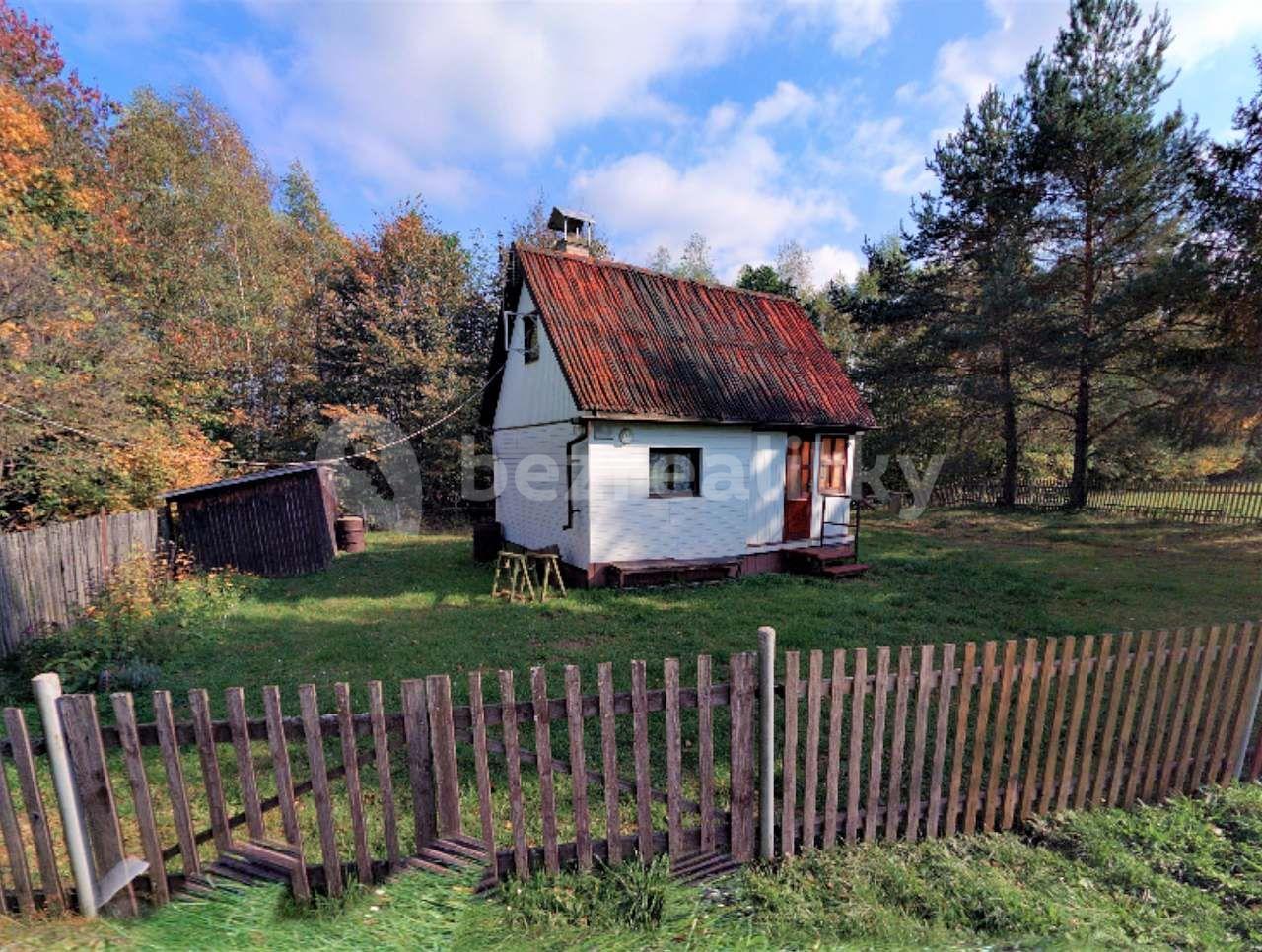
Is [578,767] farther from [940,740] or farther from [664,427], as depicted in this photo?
[664,427]

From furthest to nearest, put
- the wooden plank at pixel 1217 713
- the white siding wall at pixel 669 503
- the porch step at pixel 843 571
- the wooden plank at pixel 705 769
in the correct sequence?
1. the porch step at pixel 843 571
2. the white siding wall at pixel 669 503
3. the wooden plank at pixel 1217 713
4. the wooden plank at pixel 705 769

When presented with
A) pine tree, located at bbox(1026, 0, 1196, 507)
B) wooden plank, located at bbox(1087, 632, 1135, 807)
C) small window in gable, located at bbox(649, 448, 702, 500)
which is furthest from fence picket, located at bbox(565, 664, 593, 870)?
pine tree, located at bbox(1026, 0, 1196, 507)

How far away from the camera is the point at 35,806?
8.12 ft

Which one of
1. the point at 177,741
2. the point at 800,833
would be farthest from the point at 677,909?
the point at 177,741

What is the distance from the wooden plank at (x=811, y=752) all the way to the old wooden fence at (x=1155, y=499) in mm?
19867

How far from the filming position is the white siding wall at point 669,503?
9719mm

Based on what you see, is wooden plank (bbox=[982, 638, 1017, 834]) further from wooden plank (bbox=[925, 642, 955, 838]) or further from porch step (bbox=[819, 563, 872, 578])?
porch step (bbox=[819, 563, 872, 578])

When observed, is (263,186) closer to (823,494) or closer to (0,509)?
(0,509)

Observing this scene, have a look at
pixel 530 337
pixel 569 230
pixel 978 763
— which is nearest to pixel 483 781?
pixel 978 763

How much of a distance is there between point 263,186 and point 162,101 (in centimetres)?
351

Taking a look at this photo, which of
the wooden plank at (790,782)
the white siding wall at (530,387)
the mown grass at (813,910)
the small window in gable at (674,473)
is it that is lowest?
the mown grass at (813,910)

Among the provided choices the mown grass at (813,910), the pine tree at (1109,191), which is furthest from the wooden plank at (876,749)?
the pine tree at (1109,191)

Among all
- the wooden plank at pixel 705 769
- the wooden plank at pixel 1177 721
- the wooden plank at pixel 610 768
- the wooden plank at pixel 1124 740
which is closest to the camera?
the wooden plank at pixel 610 768

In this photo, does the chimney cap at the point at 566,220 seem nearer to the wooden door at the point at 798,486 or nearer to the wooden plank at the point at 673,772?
the wooden door at the point at 798,486
